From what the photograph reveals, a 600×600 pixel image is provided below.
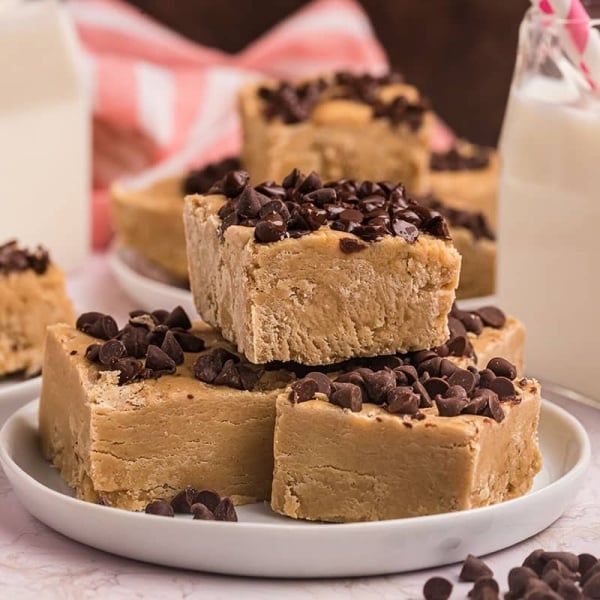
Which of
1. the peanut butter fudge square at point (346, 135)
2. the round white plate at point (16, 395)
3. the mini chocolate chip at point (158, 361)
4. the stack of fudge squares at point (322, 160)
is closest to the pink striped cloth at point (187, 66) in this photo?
the stack of fudge squares at point (322, 160)

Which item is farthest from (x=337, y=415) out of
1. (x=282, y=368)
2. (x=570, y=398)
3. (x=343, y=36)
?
(x=343, y=36)

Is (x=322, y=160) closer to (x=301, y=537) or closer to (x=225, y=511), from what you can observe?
(x=225, y=511)

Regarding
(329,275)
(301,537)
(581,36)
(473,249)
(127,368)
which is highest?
(581,36)

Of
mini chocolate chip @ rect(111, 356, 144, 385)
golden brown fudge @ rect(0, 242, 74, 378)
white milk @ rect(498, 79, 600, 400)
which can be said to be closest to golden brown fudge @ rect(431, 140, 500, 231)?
white milk @ rect(498, 79, 600, 400)

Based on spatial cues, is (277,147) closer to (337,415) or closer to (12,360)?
(12,360)

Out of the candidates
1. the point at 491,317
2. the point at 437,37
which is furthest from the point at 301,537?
the point at 437,37
